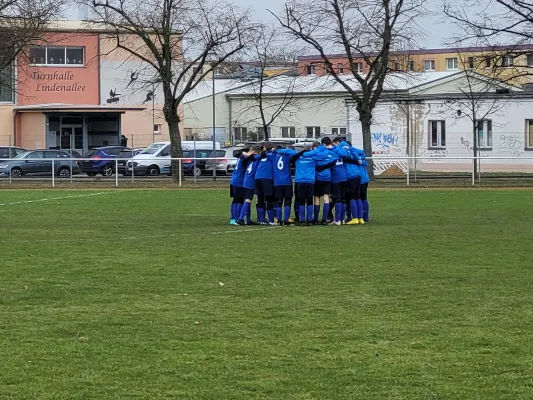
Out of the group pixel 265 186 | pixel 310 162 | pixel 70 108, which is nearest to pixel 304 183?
pixel 310 162

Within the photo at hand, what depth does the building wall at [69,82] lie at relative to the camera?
209 feet

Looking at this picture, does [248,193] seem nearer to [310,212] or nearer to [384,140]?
[310,212]

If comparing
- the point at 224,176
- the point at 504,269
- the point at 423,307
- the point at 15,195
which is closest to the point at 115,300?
the point at 423,307

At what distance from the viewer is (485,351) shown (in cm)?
826

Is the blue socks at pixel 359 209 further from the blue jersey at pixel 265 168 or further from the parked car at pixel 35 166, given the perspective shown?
the parked car at pixel 35 166

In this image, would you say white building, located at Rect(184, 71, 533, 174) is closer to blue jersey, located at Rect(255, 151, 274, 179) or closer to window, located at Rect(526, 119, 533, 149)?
A: window, located at Rect(526, 119, 533, 149)

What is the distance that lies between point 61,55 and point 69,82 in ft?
5.74

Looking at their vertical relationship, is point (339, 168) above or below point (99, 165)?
below

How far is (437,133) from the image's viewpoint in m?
49.9

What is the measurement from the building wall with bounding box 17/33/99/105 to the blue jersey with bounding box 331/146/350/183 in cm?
4432

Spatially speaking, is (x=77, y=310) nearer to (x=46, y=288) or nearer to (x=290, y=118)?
(x=46, y=288)

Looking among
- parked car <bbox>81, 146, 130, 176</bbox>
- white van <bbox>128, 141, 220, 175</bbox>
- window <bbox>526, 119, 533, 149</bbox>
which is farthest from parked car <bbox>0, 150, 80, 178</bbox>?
window <bbox>526, 119, 533, 149</bbox>

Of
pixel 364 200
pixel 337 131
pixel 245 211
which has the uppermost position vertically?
pixel 337 131

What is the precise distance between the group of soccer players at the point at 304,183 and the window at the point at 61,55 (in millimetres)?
44213
